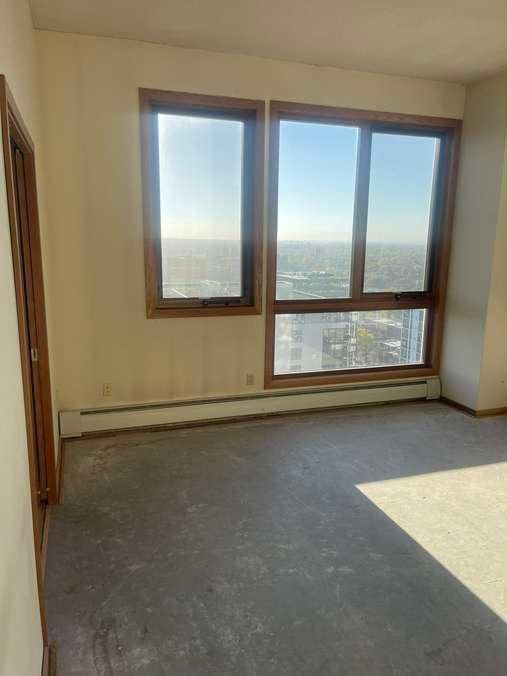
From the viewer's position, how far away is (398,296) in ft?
14.8

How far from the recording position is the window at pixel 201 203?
360 centimetres

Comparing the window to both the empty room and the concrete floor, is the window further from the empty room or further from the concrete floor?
the concrete floor

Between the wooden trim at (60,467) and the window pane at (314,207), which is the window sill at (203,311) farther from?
the wooden trim at (60,467)

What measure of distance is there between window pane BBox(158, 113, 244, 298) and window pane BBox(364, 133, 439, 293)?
1277mm

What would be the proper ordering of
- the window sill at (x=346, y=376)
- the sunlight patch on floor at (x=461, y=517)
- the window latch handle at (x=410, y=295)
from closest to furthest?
the sunlight patch on floor at (x=461, y=517) < the window sill at (x=346, y=376) < the window latch handle at (x=410, y=295)

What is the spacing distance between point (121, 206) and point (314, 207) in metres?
1.63

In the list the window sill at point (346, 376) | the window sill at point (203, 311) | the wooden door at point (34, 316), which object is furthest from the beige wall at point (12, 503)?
the window sill at point (346, 376)

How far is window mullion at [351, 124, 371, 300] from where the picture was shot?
411 cm

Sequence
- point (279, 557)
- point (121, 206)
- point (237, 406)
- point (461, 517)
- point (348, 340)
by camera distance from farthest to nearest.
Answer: point (348, 340) → point (237, 406) → point (121, 206) → point (461, 517) → point (279, 557)

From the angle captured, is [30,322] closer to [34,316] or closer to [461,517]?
[34,316]

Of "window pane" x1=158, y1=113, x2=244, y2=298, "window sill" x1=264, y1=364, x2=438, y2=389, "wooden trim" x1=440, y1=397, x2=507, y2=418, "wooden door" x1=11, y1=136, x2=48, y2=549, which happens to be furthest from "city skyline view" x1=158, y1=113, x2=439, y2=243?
"wooden trim" x1=440, y1=397, x2=507, y2=418

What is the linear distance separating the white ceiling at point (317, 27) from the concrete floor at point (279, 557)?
113 inches

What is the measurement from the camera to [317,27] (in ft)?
10.1

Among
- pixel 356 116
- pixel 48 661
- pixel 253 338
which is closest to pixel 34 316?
pixel 48 661
